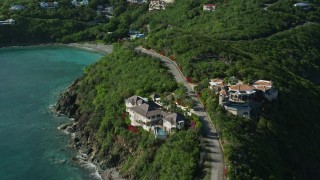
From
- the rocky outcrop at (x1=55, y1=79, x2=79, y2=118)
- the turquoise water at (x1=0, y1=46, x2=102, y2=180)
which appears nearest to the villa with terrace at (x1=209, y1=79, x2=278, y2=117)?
the turquoise water at (x1=0, y1=46, x2=102, y2=180)

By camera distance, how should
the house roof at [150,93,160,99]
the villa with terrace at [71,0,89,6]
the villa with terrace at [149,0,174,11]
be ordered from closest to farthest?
the house roof at [150,93,160,99], the villa with terrace at [149,0,174,11], the villa with terrace at [71,0,89,6]

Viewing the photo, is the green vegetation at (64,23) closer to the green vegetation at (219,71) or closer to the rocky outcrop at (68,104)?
the green vegetation at (219,71)

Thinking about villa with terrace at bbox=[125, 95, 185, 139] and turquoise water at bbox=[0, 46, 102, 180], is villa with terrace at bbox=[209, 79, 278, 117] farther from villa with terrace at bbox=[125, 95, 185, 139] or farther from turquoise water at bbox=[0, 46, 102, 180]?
turquoise water at bbox=[0, 46, 102, 180]

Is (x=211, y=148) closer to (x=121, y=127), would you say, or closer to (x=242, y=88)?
(x=242, y=88)

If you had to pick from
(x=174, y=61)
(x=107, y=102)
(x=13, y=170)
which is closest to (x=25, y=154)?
(x=13, y=170)

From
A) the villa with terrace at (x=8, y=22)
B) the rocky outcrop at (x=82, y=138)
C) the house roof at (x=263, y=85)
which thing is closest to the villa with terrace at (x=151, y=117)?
the rocky outcrop at (x=82, y=138)

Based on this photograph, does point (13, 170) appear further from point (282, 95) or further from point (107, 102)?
point (282, 95)
